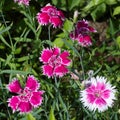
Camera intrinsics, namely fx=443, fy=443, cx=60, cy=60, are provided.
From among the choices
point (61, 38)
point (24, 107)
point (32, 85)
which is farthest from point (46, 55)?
point (61, 38)

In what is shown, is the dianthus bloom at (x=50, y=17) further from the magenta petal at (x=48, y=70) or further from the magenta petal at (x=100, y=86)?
the magenta petal at (x=100, y=86)

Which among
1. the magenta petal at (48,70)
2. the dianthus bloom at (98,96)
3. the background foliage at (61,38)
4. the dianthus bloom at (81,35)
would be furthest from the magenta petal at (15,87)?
the background foliage at (61,38)

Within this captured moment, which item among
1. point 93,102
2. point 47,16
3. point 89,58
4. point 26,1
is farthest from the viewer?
point 89,58

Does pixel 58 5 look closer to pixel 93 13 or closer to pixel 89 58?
pixel 93 13

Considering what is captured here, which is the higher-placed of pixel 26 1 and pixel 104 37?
pixel 26 1

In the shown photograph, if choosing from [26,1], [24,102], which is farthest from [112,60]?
[24,102]

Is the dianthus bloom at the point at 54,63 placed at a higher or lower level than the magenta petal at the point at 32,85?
higher

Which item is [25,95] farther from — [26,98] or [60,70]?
[60,70]

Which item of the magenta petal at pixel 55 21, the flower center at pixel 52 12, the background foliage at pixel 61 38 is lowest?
the background foliage at pixel 61 38

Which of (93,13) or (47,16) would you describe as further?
(93,13)
